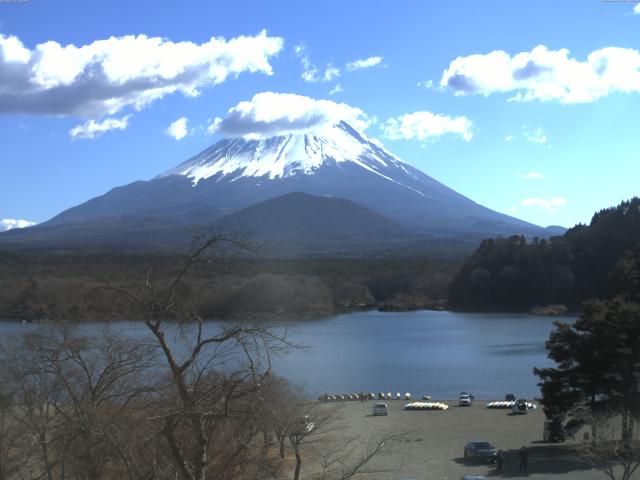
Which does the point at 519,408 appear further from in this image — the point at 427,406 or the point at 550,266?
the point at 550,266

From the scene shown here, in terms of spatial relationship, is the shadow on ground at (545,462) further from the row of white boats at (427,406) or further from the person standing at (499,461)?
the row of white boats at (427,406)

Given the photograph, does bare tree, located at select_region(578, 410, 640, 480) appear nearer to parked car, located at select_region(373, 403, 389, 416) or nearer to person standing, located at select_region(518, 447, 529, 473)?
person standing, located at select_region(518, 447, 529, 473)

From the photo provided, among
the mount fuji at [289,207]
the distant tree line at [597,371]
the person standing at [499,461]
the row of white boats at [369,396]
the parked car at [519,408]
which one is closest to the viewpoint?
the person standing at [499,461]

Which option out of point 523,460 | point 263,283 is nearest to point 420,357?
point 263,283

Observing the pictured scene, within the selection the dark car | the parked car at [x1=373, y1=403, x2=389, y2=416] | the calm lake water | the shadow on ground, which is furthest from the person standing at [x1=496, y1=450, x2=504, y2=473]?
the parked car at [x1=373, y1=403, x2=389, y2=416]

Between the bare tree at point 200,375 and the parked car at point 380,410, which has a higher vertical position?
the bare tree at point 200,375

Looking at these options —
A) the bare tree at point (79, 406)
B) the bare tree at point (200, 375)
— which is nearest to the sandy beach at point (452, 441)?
the bare tree at point (79, 406)
